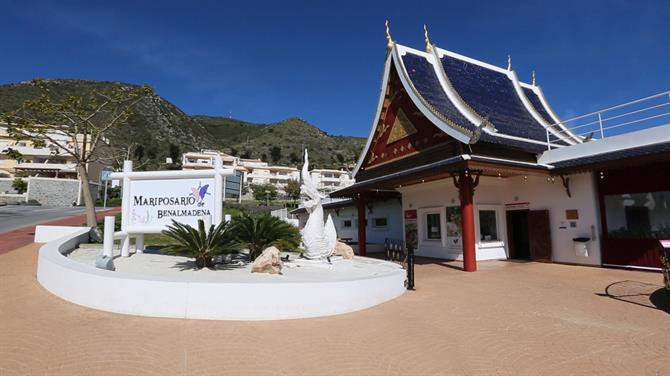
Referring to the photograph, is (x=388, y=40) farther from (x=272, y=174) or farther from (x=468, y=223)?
(x=272, y=174)

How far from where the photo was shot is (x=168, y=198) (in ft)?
30.0

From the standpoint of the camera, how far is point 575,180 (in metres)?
12.0

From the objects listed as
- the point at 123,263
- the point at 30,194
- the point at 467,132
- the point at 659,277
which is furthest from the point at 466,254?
the point at 30,194

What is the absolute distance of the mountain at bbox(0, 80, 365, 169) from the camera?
98062 millimetres

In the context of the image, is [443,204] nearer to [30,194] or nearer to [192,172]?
[192,172]

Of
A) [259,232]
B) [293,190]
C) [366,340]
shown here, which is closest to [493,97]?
[259,232]

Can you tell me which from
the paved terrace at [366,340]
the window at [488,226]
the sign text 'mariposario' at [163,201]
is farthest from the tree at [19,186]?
the window at [488,226]

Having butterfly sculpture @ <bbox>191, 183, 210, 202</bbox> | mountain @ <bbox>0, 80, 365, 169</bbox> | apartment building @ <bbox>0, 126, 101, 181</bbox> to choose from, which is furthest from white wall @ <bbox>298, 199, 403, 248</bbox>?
mountain @ <bbox>0, 80, 365, 169</bbox>

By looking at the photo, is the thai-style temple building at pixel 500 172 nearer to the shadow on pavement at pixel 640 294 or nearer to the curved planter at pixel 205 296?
the shadow on pavement at pixel 640 294

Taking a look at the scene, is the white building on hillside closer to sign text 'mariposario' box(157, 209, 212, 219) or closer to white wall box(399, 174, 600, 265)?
white wall box(399, 174, 600, 265)

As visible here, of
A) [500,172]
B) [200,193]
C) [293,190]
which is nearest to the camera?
[200,193]

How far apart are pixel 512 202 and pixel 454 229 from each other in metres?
2.51

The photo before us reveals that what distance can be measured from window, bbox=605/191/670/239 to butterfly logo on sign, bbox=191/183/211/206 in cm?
1216

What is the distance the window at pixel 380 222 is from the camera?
20109 mm
